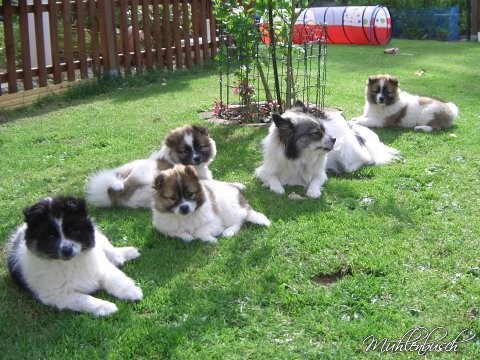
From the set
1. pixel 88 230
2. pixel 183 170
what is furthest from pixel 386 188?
pixel 88 230

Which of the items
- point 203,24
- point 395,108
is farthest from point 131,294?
point 203,24

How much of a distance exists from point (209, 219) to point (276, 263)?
33.9 inches

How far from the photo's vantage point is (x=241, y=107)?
31.3ft

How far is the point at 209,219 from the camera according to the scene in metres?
5.15

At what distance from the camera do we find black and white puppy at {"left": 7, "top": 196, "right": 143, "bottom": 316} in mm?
3850

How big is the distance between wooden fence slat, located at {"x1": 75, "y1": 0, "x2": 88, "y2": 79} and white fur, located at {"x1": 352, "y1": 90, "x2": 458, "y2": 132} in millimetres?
5824

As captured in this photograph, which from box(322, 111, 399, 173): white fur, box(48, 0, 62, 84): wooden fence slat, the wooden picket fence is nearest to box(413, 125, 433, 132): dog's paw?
box(322, 111, 399, 173): white fur

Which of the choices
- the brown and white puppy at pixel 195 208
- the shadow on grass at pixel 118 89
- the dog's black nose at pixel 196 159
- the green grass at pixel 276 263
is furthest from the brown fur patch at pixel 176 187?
the shadow on grass at pixel 118 89

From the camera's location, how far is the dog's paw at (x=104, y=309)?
152 inches

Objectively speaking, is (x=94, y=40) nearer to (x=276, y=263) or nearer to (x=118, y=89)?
(x=118, y=89)

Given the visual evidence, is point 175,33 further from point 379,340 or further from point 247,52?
point 379,340

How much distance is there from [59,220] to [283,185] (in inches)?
129

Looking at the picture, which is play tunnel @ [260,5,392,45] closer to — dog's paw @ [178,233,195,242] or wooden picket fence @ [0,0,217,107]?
wooden picket fence @ [0,0,217,107]

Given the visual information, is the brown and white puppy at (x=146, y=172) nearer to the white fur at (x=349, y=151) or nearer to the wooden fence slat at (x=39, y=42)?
the white fur at (x=349, y=151)
